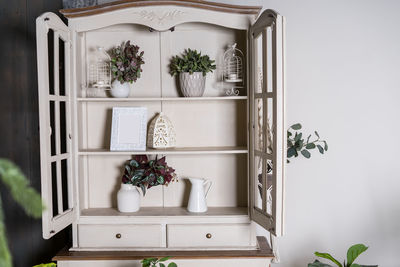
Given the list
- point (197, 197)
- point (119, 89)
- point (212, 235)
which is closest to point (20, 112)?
point (119, 89)

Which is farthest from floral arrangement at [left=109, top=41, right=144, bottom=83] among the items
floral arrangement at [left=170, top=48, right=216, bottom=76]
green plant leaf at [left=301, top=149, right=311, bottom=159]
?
green plant leaf at [left=301, top=149, right=311, bottom=159]

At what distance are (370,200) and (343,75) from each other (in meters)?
0.91

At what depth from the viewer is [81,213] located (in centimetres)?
220

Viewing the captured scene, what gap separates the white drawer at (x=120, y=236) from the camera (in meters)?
2.13

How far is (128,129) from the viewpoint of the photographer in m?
2.27

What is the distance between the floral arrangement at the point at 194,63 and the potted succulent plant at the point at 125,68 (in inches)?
9.8

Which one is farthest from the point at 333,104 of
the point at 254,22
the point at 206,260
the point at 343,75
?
the point at 206,260

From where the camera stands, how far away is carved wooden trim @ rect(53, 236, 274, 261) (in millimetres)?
2027

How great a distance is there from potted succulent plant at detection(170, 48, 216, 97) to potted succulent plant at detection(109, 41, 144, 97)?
0.25 metres

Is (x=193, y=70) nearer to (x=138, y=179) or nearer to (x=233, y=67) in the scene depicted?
(x=233, y=67)

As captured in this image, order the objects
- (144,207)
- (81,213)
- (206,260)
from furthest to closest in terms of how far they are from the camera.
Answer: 1. (144,207)
2. (81,213)
3. (206,260)

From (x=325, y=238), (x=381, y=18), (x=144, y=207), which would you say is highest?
(x=381, y=18)

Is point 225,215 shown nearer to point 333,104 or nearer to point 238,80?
point 238,80

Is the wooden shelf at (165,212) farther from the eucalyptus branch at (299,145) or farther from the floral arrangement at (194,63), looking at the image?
the floral arrangement at (194,63)
